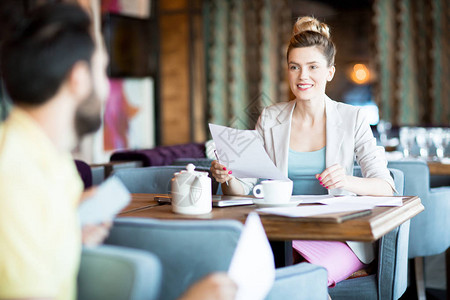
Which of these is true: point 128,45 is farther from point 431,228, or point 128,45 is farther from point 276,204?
point 276,204

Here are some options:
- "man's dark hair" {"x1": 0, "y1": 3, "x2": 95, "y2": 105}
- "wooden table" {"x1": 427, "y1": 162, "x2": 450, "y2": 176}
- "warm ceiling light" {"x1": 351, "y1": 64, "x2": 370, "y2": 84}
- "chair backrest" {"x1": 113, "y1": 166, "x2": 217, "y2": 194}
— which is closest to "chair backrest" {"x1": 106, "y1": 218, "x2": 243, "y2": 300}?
"man's dark hair" {"x1": 0, "y1": 3, "x2": 95, "y2": 105}

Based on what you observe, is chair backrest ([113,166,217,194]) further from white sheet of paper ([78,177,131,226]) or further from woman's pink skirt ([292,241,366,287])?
white sheet of paper ([78,177,131,226])

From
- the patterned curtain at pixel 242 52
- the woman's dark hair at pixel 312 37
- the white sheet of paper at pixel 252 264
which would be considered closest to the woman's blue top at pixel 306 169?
the woman's dark hair at pixel 312 37

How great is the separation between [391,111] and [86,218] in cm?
780

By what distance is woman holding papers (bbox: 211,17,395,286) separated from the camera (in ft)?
7.89

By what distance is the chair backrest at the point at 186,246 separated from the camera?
1172mm

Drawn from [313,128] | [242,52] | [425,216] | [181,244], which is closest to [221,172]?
[313,128]

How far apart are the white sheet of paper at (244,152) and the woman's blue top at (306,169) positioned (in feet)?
1.41

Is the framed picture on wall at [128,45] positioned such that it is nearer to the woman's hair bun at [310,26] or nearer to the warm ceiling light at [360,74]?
the woman's hair bun at [310,26]

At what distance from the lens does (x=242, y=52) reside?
395 inches

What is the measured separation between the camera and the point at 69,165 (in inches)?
38.3

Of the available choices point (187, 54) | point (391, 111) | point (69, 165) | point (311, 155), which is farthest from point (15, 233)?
point (187, 54)

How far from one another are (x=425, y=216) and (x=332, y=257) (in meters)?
1.16

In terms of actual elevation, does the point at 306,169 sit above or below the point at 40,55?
below
